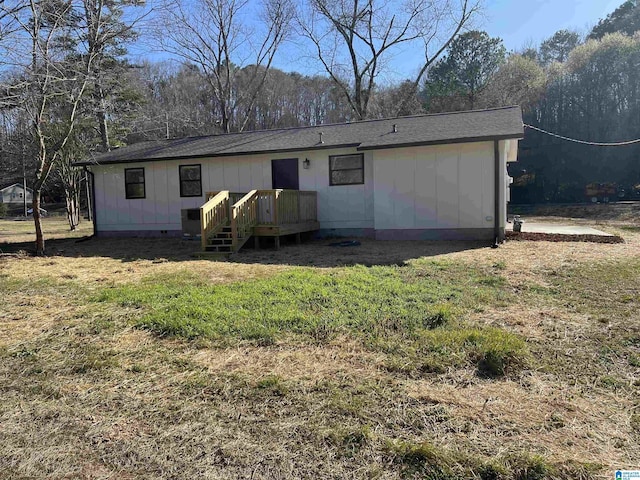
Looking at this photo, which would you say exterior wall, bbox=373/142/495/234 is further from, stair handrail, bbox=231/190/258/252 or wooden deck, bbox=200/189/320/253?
stair handrail, bbox=231/190/258/252

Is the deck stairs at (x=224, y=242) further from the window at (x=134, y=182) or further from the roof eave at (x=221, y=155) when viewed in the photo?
the window at (x=134, y=182)

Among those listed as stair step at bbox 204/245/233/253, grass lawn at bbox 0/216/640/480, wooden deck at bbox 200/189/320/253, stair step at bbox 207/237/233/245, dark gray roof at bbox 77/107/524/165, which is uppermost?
dark gray roof at bbox 77/107/524/165

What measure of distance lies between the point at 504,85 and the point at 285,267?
2573 cm

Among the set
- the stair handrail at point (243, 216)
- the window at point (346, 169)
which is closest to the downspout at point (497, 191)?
the window at point (346, 169)

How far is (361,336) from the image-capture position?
3791 mm

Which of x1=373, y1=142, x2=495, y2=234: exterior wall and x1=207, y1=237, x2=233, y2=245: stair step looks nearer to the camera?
x1=207, y1=237, x2=233, y2=245: stair step

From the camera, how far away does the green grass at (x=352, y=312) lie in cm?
341

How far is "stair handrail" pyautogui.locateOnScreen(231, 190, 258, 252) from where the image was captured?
30.2 ft

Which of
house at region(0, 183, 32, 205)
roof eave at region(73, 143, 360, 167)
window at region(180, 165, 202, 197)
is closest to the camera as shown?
roof eave at region(73, 143, 360, 167)

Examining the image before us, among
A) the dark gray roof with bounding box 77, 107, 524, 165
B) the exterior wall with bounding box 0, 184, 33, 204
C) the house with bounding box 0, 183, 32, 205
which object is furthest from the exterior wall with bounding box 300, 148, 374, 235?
the house with bounding box 0, 183, 32, 205

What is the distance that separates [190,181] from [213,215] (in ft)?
12.6

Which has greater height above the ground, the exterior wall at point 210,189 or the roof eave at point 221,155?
the roof eave at point 221,155

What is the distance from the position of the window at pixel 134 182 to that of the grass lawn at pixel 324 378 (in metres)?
7.70

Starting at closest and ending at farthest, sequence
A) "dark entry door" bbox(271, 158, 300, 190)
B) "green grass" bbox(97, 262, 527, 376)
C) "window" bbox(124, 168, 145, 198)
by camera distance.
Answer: "green grass" bbox(97, 262, 527, 376)
"dark entry door" bbox(271, 158, 300, 190)
"window" bbox(124, 168, 145, 198)
